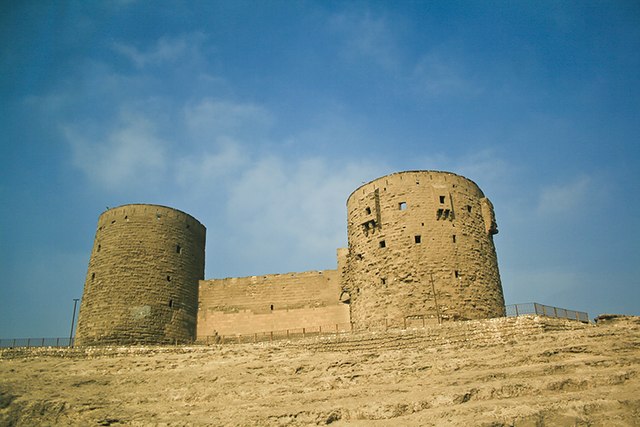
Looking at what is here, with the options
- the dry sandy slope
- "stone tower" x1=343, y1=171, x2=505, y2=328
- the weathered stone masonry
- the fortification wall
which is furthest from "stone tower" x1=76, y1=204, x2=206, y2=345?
"stone tower" x1=343, y1=171, x2=505, y2=328

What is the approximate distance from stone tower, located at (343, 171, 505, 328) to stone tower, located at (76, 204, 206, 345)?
8.59m

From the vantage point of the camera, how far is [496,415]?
11.1 metres

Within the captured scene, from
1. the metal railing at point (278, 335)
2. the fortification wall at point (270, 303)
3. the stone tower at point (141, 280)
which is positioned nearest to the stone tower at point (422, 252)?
the metal railing at point (278, 335)

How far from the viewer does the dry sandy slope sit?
11797 millimetres

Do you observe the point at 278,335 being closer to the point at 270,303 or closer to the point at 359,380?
the point at 270,303

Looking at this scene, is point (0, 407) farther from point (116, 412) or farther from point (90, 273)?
point (90, 273)

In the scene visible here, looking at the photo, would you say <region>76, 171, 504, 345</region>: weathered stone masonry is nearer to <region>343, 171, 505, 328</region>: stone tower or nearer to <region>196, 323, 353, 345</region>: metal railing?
<region>343, 171, 505, 328</region>: stone tower

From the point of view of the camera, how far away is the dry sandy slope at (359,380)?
11.8 metres

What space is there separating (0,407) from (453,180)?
1854 centimetres

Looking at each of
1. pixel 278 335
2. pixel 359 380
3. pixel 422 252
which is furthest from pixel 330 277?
pixel 359 380

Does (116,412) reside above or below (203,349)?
below

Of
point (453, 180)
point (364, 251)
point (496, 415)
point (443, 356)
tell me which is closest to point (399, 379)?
point (443, 356)

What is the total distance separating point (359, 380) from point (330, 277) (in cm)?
1169

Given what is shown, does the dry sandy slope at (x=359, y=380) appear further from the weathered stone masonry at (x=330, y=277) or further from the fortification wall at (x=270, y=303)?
the fortification wall at (x=270, y=303)
